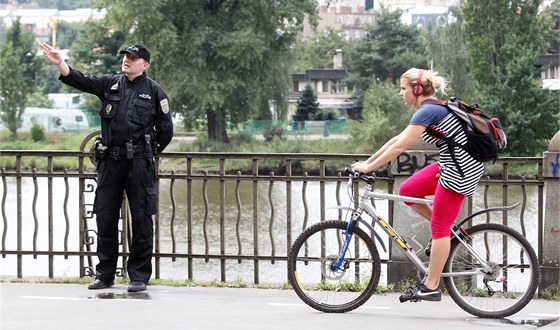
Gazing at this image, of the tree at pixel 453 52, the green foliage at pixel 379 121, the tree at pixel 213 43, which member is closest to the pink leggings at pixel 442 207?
the tree at pixel 213 43

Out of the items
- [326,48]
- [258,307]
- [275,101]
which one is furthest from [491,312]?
[326,48]

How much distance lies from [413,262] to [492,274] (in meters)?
0.53

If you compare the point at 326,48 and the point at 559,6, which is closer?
the point at 559,6

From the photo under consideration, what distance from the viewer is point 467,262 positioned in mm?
7730

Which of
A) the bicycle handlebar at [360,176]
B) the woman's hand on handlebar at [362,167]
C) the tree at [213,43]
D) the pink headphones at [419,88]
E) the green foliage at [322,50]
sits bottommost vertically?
the bicycle handlebar at [360,176]

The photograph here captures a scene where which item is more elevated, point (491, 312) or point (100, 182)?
point (100, 182)

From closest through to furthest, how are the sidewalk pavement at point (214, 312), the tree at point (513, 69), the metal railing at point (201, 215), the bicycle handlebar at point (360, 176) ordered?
the sidewalk pavement at point (214, 312) < the bicycle handlebar at point (360, 176) < the metal railing at point (201, 215) < the tree at point (513, 69)

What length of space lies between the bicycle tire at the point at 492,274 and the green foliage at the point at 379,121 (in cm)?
4986

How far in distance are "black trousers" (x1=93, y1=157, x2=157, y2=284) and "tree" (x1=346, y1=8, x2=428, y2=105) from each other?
72.5 metres

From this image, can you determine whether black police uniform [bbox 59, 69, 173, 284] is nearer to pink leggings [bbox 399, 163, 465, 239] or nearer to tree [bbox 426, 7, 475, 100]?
pink leggings [bbox 399, 163, 465, 239]

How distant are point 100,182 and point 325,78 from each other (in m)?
97.3

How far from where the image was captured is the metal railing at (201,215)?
30.9 feet

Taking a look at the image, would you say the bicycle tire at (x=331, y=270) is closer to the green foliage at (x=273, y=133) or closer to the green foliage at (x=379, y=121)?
the green foliage at (x=379, y=121)

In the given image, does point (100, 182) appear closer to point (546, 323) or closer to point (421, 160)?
point (421, 160)
